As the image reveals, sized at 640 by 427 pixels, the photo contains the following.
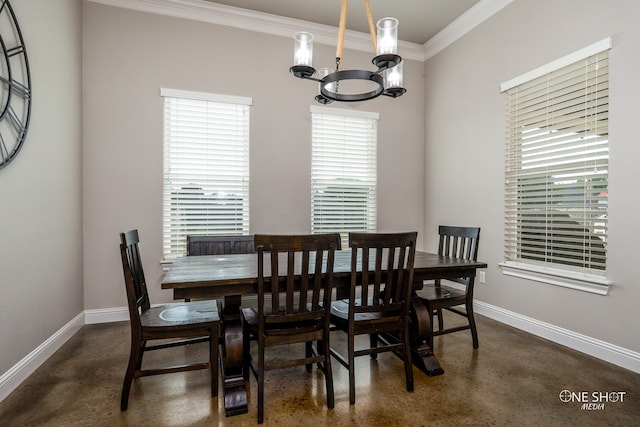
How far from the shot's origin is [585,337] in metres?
2.68

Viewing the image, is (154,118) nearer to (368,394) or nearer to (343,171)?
(343,171)

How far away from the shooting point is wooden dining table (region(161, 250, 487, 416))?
1.90m

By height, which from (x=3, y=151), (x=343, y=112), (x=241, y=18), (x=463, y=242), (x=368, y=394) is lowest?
(x=368, y=394)

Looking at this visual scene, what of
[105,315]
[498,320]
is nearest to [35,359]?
[105,315]

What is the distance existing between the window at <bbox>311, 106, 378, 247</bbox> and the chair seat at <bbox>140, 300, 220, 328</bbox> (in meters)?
2.00

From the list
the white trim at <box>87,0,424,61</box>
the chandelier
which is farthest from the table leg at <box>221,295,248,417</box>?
the white trim at <box>87,0,424,61</box>

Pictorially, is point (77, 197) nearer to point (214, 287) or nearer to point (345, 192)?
point (214, 287)

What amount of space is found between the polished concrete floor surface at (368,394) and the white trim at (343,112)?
9.30ft

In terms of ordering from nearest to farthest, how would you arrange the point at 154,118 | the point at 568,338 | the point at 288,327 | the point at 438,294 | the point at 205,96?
the point at 288,327
the point at 438,294
the point at 568,338
the point at 154,118
the point at 205,96

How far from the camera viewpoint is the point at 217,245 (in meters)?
3.14

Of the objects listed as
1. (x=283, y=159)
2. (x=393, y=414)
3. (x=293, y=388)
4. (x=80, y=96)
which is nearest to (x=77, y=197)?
(x=80, y=96)

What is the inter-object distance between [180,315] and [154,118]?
232cm

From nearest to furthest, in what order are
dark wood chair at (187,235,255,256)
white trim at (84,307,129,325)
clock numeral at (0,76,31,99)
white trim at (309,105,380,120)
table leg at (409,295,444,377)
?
1. clock numeral at (0,76,31,99)
2. table leg at (409,295,444,377)
3. dark wood chair at (187,235,255,256)
4. white trim at (84,307,129,325)
5. white trim at (309,105,380,120)

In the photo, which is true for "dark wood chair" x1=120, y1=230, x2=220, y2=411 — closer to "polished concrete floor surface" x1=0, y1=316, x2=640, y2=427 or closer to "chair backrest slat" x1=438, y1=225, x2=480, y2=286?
"polished concrete floor surface" x1=0, y1=316, x2=640, y2=427
